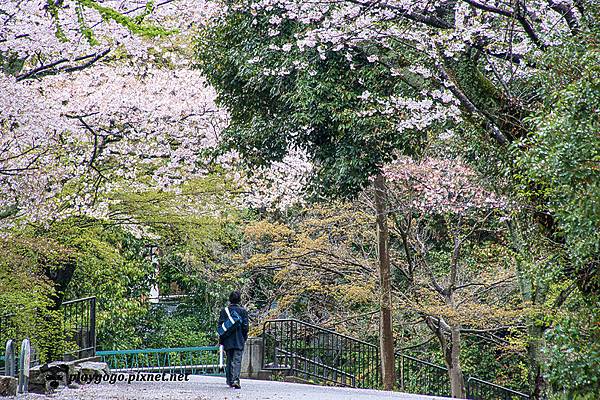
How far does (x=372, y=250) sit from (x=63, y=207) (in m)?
7.76

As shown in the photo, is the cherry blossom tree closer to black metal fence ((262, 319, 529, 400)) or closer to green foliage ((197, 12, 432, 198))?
black metal fence ((262, 319, 529, 400))

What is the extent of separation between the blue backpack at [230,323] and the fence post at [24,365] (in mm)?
2559

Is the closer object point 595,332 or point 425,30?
point 595,332

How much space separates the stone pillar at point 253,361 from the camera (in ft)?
46.8

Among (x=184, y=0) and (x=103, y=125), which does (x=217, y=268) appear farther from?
(x=103, y=125)

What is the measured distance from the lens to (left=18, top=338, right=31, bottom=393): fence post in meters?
8.80

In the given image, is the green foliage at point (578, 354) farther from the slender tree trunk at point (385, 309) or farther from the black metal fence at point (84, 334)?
the black metal fence at point (84, 334)

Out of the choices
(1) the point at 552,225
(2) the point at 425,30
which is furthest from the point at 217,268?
(1) the point at 552,225

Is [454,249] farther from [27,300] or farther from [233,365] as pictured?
[27,300]

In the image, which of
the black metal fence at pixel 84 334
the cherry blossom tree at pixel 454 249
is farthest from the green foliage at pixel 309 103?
the black metal fence at pixel 84 334

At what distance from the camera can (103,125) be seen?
37.8 feet

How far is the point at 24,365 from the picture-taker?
352 inches

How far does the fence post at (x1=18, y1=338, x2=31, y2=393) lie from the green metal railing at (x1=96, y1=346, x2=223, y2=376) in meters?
6.55

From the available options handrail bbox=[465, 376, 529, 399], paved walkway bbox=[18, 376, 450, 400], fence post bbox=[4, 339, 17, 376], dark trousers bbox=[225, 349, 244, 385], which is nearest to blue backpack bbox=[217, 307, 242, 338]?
dark trousers bbox=[225, 349, 244, 385]
